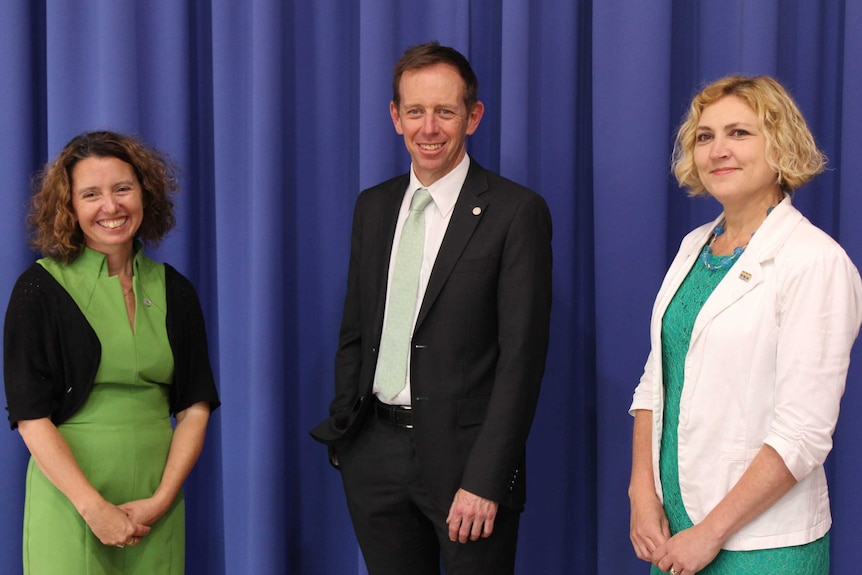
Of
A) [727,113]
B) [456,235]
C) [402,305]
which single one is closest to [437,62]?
[456,235]

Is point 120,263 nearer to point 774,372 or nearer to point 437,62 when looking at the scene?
point 437,62

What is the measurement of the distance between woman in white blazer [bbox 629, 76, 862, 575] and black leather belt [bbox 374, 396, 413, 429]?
0.56m

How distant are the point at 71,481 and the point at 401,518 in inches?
30.0

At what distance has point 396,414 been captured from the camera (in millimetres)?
1958

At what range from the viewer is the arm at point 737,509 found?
148 centimetres

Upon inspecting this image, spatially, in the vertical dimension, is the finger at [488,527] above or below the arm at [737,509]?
below

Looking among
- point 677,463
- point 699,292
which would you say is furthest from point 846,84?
point 677,463

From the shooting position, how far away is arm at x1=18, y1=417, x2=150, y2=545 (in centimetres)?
186

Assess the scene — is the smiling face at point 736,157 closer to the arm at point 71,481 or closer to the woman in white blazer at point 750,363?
the woman in white blazer at point 750,363

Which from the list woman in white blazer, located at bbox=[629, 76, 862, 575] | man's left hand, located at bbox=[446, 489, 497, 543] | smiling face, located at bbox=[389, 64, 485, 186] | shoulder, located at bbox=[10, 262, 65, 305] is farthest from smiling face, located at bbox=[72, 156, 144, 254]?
woman in white blazer, located at bbox=[629, 76, 862, 575]

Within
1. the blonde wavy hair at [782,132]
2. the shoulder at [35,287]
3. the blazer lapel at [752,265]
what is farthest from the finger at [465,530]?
the shoulder at [35,287]

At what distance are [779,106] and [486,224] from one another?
0.67 meters

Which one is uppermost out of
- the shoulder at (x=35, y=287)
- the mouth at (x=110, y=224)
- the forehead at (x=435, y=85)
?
the forehead at (x=435, y=85)

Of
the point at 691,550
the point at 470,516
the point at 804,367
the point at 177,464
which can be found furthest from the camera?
the point at 177,464
